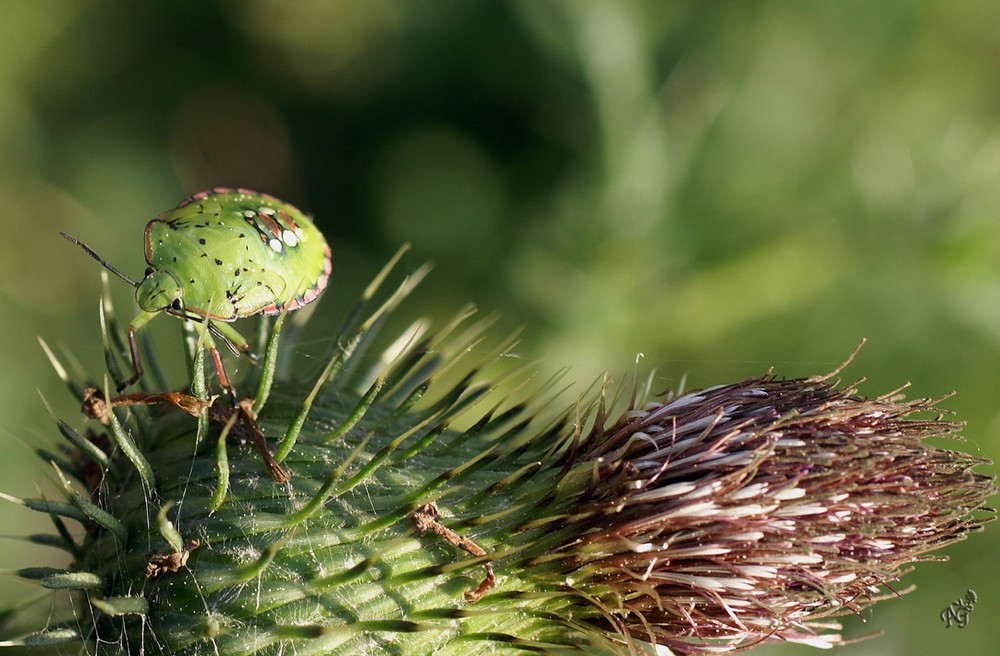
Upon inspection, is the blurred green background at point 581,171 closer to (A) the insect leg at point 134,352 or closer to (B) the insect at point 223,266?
(B) the insect at point 223,266

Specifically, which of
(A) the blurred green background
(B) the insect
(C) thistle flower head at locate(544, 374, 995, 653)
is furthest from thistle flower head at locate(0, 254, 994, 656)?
(A) the blurred green background

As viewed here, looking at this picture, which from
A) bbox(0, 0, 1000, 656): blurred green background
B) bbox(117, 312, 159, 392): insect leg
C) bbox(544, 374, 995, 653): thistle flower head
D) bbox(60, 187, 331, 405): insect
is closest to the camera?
bbox(544, 374, 995, 653): thistle flower head

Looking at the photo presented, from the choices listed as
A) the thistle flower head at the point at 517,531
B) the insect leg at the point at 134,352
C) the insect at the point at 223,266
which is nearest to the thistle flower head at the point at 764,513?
the thistle flower head at the point at 517,531

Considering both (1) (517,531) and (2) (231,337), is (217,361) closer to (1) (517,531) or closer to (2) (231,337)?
(2) (231,337)

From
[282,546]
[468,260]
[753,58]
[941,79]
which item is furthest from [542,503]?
[941,79]

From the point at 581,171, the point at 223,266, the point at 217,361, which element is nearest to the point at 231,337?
the point at 217,361

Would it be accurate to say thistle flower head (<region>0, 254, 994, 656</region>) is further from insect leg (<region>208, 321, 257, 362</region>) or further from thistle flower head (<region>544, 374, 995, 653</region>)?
insect leg (<region>208, 321, 257, 362</region>)
